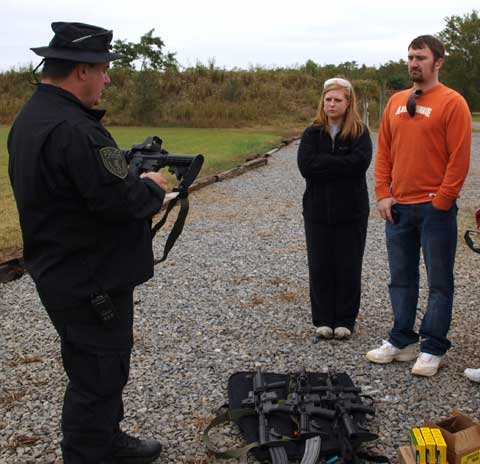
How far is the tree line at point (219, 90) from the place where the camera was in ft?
135

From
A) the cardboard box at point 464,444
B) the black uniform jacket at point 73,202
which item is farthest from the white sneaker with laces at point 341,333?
the black uniform jacket at point 73,202

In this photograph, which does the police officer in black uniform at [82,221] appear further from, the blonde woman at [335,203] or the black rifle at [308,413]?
the blonde woman at [335,203]

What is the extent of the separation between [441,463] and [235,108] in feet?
130

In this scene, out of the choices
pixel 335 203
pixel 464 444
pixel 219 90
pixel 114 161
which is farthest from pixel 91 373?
pixel 219 90

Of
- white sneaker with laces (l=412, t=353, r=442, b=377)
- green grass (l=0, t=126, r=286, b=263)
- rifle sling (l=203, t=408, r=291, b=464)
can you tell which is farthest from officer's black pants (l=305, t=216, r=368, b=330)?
green grass (l=0, t=126, r=286, b=263)

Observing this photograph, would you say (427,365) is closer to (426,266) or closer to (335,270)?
(426,266)

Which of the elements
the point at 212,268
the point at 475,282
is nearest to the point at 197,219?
the point at 212,268

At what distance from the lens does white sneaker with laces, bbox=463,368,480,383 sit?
14.0 feet

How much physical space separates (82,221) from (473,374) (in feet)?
9.61

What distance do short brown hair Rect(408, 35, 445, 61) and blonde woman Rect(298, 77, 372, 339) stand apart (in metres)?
0.77

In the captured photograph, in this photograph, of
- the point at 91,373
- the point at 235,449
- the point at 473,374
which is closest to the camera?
the point at 91,373

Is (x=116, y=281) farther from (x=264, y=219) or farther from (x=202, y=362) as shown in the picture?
(x=264, y=219)

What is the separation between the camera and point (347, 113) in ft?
16.0

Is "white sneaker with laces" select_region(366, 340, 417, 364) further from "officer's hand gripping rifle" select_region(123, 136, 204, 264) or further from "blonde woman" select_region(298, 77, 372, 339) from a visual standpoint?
"officer's hand gripping rifle" select_region(123, 136, 204, 264)
